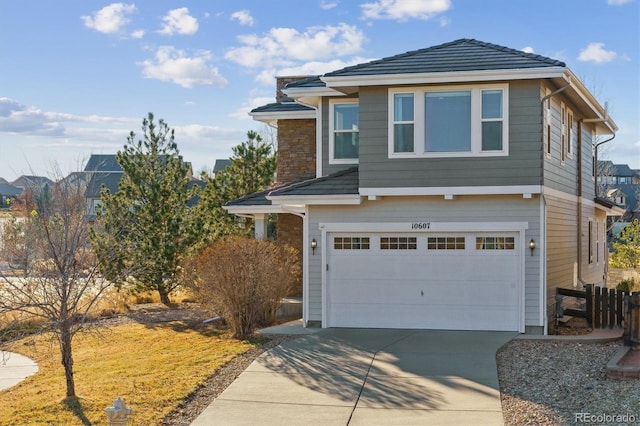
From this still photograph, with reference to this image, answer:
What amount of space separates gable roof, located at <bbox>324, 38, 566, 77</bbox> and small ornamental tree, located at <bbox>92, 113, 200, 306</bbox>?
766 centimetres

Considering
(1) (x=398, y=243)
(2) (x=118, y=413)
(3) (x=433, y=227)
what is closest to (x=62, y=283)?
(2) (x=118, y=413)

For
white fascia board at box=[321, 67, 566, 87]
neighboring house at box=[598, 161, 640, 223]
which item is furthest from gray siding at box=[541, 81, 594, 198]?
neighboring house at box=[598, 161, 640, 223]

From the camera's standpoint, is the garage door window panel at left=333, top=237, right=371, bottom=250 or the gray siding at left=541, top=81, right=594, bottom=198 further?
the gray siding at left=541, top=81, right=594, bottom=198

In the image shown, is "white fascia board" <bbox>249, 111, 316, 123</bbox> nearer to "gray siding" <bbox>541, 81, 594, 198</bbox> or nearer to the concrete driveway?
"gray siding" <bbox>541, 81, 594, 198</bbox>

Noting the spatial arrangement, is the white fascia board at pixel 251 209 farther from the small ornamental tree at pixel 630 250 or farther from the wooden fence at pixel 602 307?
the small ornamental tree at pixel 630 250

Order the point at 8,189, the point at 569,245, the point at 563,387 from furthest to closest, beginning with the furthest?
the point at 8,189 < the point at 569,245 < the point at 563,387

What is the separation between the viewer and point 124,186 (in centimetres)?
2036

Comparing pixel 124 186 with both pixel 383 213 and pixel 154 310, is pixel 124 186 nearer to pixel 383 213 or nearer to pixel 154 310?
pixel 154 310

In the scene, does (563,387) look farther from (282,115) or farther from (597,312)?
(282,115)

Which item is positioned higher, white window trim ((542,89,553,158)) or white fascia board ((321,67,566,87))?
white fascia board ((321,67,566,87))

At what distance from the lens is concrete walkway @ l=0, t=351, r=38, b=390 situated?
12500mm

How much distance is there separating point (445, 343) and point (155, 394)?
572 cm

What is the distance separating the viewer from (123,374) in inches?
450

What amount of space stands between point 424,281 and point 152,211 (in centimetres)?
896
